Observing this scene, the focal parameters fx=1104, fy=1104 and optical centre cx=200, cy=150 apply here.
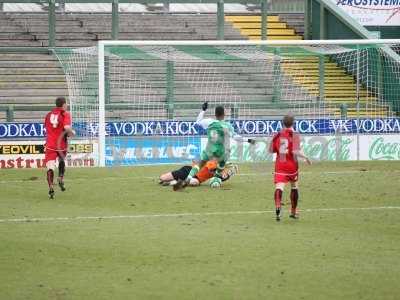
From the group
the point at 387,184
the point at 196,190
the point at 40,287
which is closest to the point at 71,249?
the point at 40,287

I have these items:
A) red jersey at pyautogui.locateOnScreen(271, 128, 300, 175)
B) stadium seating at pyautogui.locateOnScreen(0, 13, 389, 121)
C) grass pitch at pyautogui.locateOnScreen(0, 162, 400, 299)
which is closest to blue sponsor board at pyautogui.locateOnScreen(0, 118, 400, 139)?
stadium seating at pyautogui.locateOnScreen(0, 13, 389, 121)

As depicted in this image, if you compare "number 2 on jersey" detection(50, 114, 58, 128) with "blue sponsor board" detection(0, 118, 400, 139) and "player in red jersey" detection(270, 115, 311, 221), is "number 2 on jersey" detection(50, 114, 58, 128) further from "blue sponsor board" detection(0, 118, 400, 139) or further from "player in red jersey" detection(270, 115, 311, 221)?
"blue sponsor board" detection(0, 118, 400, 139)

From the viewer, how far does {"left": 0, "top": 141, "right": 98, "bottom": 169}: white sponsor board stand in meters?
27.4

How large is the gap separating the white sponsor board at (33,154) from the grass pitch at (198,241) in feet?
14.7

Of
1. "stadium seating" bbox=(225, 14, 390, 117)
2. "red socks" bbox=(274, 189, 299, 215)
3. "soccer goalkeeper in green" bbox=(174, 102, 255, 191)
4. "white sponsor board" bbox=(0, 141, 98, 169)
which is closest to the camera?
"red socks" bbox=(274, 189, 299, 215)

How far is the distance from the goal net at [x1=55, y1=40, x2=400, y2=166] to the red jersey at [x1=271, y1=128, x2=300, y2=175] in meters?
11.7

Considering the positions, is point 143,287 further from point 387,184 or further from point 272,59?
point 272,59

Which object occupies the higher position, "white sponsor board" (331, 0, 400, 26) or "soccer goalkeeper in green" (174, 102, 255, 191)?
"white sponsor board" (331, 0, 400, 26)

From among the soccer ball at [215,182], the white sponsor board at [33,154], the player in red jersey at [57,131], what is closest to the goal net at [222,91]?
the white sponsor board at [33,154]

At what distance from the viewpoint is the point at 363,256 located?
13180mm

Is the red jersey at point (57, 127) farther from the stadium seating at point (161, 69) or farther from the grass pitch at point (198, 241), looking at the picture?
the stadium seating at point (161, 69)

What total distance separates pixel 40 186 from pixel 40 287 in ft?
34.8

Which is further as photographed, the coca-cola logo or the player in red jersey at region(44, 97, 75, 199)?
the coca-cola logo

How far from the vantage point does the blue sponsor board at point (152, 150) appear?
2808cm
